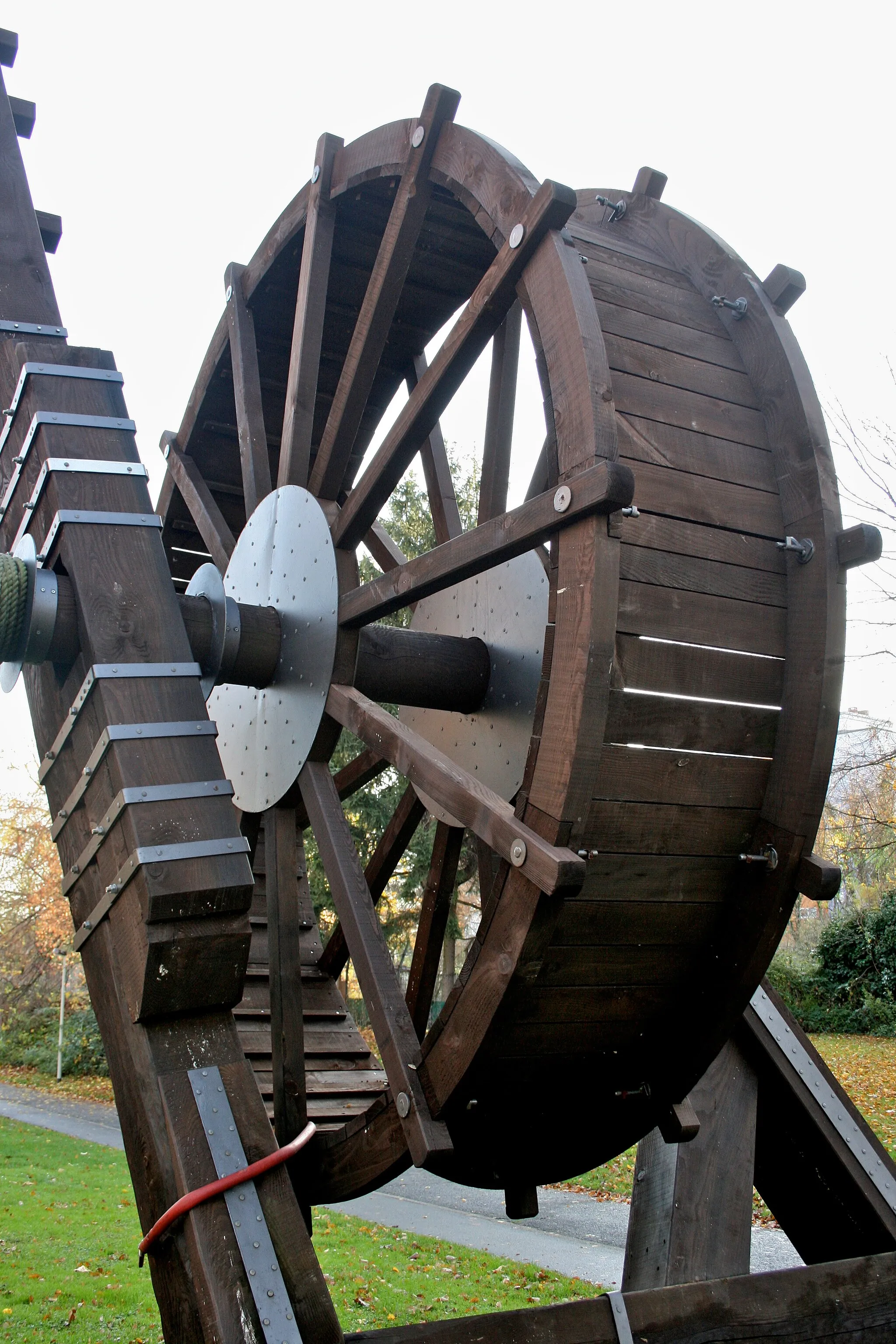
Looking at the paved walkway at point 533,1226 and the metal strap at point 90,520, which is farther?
the paved walkway at point 533,1226

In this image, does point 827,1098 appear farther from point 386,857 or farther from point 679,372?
point 679,372

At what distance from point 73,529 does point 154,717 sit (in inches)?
22.8

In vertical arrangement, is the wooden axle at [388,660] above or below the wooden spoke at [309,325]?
below

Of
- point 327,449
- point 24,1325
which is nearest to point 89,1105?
point 24,1325

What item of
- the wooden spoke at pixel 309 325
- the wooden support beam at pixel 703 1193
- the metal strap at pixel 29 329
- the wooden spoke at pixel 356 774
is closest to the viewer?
the wooden support beam at pixel 703 1193

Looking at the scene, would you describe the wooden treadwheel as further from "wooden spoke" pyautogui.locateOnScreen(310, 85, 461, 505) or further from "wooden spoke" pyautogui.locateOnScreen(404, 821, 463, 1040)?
"wooden spoke" pyautogui.locateOnScreen(404, 821, 463, 1040)

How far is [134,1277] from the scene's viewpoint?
7.23 metres

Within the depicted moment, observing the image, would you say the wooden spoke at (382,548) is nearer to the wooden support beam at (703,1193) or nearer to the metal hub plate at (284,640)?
the metal hub plate at (284,640)

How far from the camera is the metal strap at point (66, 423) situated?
3.07m

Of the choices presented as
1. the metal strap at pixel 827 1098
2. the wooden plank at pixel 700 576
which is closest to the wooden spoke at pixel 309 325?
the wooden plank at pixel 700 576

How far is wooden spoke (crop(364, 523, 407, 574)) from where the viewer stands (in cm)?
560

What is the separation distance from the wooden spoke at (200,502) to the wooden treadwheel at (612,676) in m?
1.13

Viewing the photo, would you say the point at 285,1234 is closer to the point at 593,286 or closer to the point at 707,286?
the point at 593,286

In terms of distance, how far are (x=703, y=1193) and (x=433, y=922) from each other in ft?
4.85
